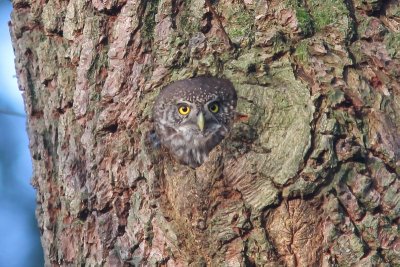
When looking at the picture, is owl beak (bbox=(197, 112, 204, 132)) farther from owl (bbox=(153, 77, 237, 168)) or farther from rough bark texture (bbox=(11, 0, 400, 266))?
rough bark texture (bbox=(11, 0, 400, 266))

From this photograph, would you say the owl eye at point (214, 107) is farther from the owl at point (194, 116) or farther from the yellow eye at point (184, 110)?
the yellow eye at point (184, 110)

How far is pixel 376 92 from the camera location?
12.0 feet

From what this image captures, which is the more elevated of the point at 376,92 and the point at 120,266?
the point at 376,92

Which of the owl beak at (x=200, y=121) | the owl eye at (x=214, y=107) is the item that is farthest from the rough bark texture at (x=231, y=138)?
the owl beak at (x=200, y=121)

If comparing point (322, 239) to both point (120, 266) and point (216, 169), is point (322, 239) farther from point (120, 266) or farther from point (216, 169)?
point (120, 266)

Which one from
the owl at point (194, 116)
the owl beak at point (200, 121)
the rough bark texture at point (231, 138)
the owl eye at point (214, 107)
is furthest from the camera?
the owl beak at point (200, 121)

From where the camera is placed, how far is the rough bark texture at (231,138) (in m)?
3.42

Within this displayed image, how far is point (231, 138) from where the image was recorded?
11.4ft

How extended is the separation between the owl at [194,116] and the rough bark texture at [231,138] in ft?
0.45

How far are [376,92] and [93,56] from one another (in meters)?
1.35

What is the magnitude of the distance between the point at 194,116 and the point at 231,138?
0.97 meters

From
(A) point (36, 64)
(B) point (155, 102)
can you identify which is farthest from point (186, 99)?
(A) point (36, 64)

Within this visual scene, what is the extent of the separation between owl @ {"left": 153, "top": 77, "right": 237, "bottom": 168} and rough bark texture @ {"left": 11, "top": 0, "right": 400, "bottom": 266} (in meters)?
0.14

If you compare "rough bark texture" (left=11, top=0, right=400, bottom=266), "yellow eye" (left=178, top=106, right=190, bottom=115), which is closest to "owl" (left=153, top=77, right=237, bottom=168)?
"yellow eye" (left=178, top=106, right=190, bottom=115)
